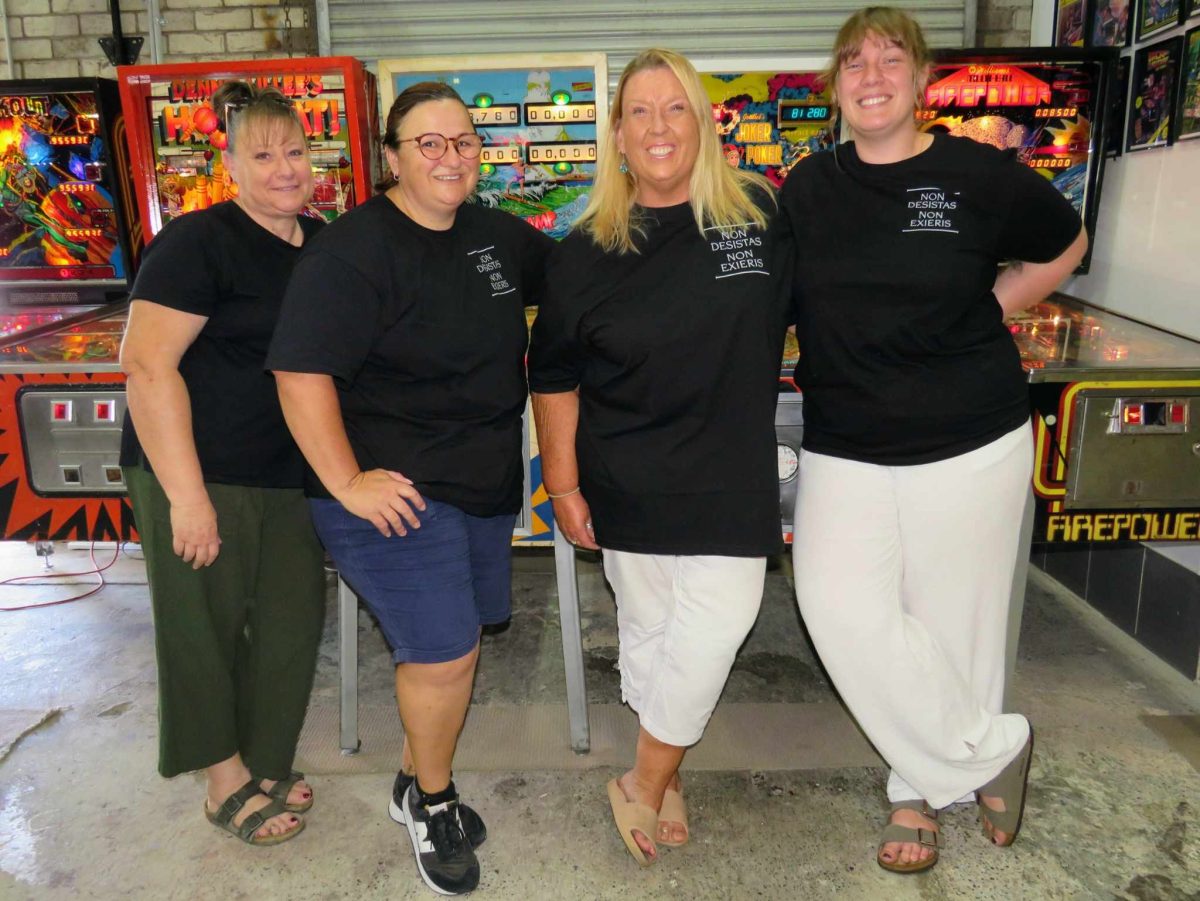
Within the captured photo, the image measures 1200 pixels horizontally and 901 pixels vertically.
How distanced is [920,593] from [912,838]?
53cm

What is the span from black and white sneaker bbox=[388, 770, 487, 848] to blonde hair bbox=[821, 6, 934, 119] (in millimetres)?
1673

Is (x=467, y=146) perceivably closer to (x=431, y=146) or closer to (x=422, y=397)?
(x=431, y=146)

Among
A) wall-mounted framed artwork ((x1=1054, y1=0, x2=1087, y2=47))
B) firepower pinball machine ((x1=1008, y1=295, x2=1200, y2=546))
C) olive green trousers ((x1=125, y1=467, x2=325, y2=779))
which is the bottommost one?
olive green trousers ((x1=125, y1=467, x2=325, y2=779))

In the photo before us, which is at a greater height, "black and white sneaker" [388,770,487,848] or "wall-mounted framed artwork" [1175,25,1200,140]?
"wall-mounted framed artwork" [1175,25,1200,140]

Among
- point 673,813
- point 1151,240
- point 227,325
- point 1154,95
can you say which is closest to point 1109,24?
point 1154,95

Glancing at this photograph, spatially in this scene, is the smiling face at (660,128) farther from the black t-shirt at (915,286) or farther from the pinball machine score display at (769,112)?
the pinball machine score display at (769,112)

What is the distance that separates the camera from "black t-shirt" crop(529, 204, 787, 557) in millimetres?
1620

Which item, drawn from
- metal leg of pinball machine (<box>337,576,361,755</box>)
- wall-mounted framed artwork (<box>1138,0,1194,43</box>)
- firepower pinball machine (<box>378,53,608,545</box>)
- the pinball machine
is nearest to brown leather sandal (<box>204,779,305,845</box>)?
metal leg of pinball machine (<box>337,576,361,755</box>)

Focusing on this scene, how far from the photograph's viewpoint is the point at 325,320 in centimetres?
154

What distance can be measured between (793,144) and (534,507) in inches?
64.6

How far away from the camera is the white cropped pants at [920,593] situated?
1728 mm

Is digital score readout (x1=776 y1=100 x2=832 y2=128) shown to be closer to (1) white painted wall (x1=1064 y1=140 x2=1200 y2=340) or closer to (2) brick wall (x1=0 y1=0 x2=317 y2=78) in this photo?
(1) white painted wall (x1=1064 y1=140 x2=1200 y2=340)

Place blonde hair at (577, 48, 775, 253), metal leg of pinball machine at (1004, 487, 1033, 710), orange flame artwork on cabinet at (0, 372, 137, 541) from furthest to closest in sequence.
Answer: orange flame artwork on cabinet at (0, 372, 137, 541) → metal leg of pinball machine at (1004, 487, 1033, 710) → blonde hair at (577, 48, 775, 253)

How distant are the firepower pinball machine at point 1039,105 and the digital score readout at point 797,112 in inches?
14.2
